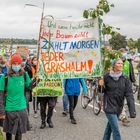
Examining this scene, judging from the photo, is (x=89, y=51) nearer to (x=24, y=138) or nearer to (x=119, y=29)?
(x=119, y=29)

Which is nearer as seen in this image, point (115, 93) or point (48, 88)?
point (115, 93)

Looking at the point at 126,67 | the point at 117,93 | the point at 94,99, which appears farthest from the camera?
the point at 94,99

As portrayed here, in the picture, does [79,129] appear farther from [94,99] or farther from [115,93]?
[115,93]

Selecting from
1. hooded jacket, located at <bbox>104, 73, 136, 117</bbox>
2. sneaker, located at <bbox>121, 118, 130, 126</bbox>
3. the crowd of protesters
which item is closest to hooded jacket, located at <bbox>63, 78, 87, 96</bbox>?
sneaker, located at <bbox>121, 118, 130, 126</bbox>

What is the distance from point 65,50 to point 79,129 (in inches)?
78.8

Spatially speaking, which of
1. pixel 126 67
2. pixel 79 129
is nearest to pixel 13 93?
pixel 79 129

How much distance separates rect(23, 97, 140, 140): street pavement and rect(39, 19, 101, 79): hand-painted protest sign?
4.11ft

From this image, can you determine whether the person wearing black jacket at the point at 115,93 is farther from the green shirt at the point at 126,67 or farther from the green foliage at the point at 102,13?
the green shirt at the point at 126,67

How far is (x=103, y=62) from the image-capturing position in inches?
337

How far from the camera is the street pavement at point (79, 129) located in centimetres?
930

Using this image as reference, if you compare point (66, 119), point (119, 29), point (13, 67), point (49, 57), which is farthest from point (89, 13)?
point (66, 119)

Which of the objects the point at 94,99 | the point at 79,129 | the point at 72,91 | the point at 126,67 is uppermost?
the point at 126,67

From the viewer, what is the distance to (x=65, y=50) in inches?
364

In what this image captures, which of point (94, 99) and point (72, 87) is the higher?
point (72, 87)
